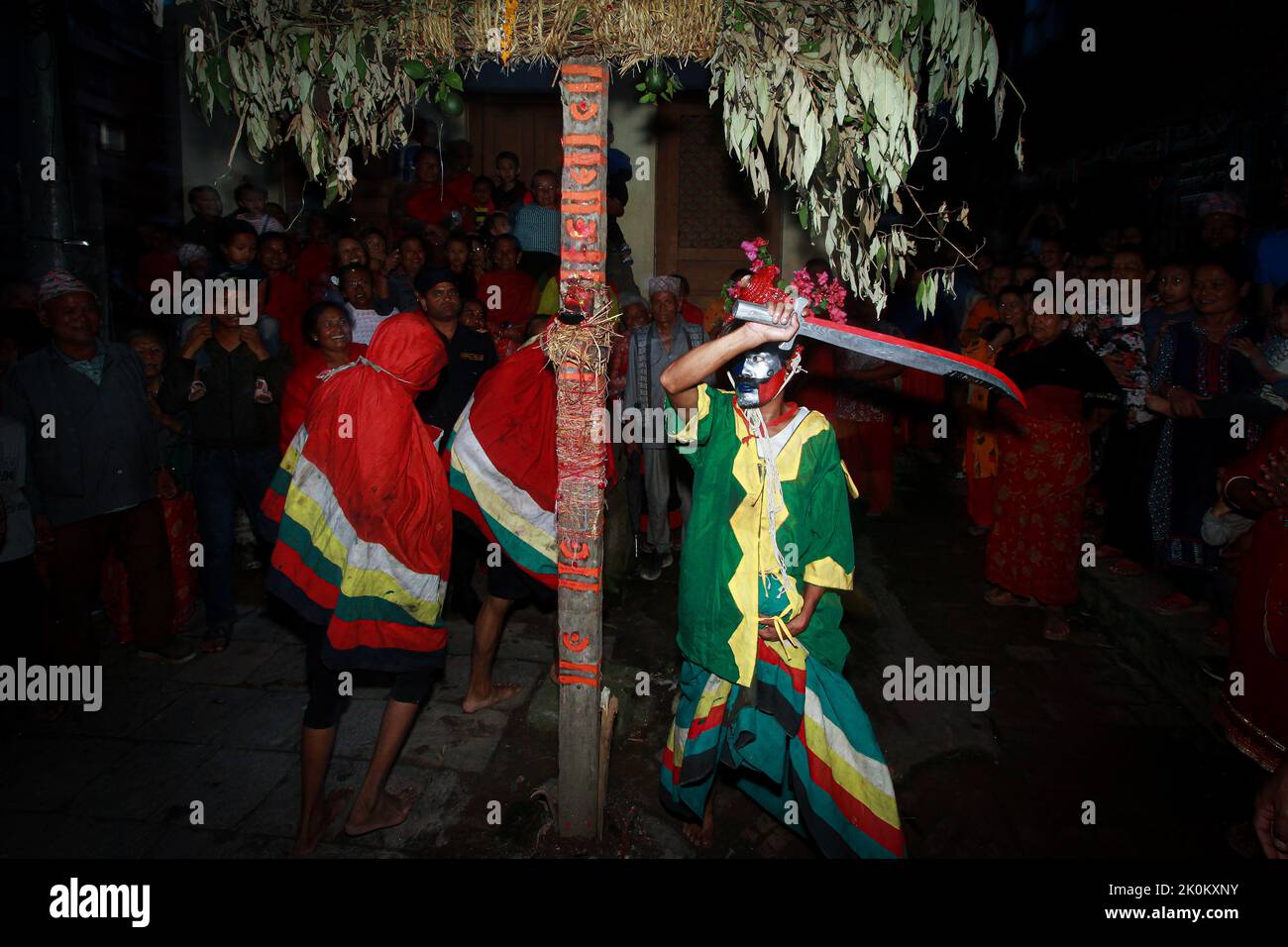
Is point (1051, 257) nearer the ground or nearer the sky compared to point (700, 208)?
nearer the ground

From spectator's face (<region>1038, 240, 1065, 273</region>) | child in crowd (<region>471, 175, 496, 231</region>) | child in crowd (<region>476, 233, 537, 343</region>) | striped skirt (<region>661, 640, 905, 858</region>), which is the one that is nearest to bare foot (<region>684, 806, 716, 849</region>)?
striped skirt (<region>661, 640, 905, 858</region>)

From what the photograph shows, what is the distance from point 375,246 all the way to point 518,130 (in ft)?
12.0

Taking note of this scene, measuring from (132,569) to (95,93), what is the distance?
711cm

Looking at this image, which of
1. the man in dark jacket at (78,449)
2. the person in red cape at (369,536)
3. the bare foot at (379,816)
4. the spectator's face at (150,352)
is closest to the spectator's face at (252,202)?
the spectator's face at (150,352)

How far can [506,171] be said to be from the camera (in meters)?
8.97

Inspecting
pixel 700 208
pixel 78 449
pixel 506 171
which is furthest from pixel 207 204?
pixel 700 208

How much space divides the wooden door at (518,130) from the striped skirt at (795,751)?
335 inches

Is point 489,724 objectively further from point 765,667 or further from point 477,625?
point 765,667

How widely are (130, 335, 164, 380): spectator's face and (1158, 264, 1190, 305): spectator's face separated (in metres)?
7.17

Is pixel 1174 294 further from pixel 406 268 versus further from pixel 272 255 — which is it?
pixel 272 255

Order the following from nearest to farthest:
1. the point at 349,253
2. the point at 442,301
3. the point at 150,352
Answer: the point at 442,301 → the point at 150,352 → the point at 349,253

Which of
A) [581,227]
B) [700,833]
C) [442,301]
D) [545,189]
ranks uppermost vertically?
[545,189]

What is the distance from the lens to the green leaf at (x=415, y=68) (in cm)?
290

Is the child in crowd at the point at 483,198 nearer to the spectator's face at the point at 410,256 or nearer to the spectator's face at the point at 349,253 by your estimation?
the spectator's face at the point at 410,256
